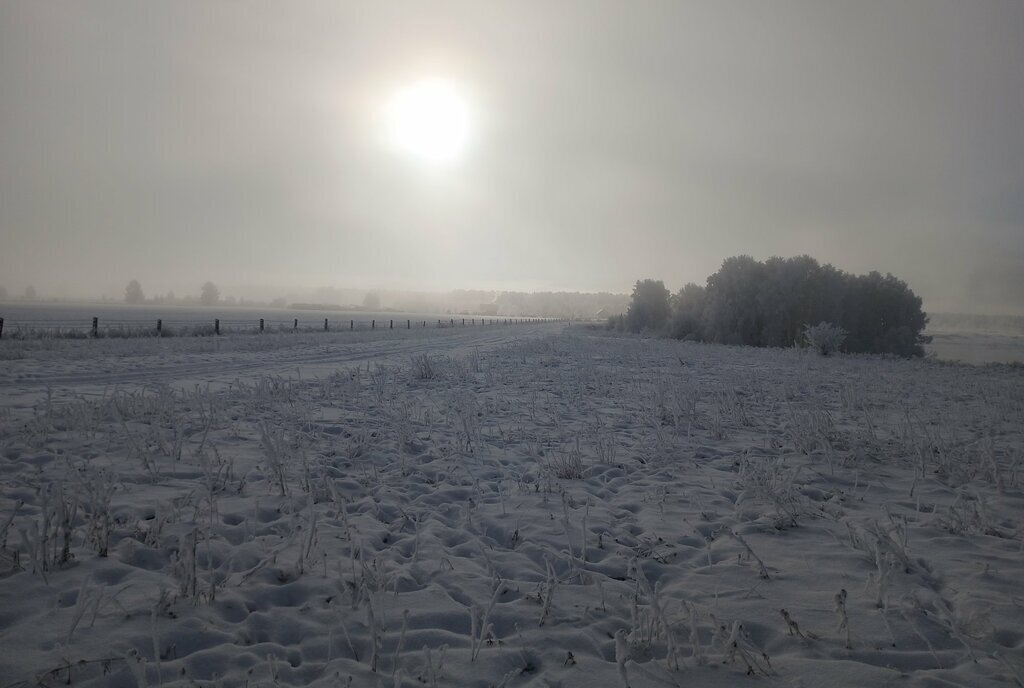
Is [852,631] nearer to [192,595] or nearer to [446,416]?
[192,595]

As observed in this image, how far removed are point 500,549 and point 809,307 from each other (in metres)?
53.3

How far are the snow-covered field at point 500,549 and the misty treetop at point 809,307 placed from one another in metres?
43.2

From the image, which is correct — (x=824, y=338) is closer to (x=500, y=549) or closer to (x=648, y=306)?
(x=500, y=549)

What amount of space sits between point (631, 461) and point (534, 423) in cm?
263

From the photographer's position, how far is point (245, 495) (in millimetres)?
5832

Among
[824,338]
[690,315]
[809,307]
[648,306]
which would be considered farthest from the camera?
[648,306]

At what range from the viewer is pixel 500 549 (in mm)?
4805

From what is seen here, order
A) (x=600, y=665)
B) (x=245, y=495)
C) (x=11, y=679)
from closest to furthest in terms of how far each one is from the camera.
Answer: (x=11, y=679) → (x=600, y=665) → (x=245, y=495)

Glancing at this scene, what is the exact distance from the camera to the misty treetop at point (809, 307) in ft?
161

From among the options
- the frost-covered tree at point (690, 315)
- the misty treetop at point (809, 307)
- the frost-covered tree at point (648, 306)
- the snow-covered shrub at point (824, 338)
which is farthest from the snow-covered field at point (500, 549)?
the frost-covered tree at point (648, 306)

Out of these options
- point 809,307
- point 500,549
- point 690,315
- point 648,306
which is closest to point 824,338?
point 809,307

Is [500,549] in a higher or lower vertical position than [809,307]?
lower

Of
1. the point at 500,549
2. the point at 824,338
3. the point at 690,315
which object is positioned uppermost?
the point at 690,315

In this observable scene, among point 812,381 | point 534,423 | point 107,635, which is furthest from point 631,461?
point 812,381
